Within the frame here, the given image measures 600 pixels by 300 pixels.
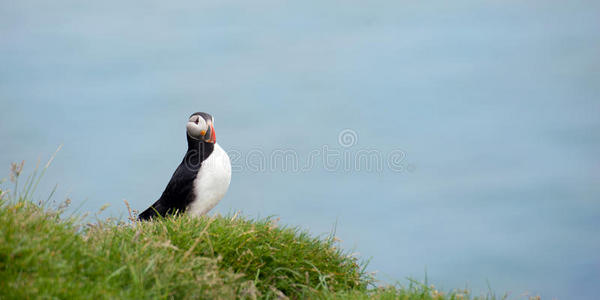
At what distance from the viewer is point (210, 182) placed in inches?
311

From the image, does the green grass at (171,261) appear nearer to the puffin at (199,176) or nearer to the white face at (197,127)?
the puffin at (199,176)

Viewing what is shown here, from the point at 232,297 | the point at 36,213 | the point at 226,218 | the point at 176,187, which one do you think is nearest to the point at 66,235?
the point at 36,213

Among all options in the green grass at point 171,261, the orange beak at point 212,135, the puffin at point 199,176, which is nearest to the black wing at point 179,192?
the puffin at point 199,176

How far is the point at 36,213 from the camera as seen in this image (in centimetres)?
536

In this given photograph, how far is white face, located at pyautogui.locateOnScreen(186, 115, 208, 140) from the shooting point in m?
7.95

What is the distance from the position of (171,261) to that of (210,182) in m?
2.80

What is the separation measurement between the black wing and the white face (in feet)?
1.52

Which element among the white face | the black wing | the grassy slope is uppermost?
the white face

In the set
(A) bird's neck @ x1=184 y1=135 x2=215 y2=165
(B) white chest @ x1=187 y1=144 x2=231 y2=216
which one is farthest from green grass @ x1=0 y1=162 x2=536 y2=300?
(A) bird's neck @ x1=184 y1=135 x2=215 y2=165

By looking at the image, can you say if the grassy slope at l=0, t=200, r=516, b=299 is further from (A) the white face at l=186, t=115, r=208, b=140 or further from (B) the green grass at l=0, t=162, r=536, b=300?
(A) the white face at l=186, t=115, r=208, b=140

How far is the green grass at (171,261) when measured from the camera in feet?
14.7

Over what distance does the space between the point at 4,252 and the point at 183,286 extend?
4.97 ft

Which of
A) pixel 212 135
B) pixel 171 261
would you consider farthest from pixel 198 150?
pixel 171 261

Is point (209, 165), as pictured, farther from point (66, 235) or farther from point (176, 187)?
point (66, 235)
